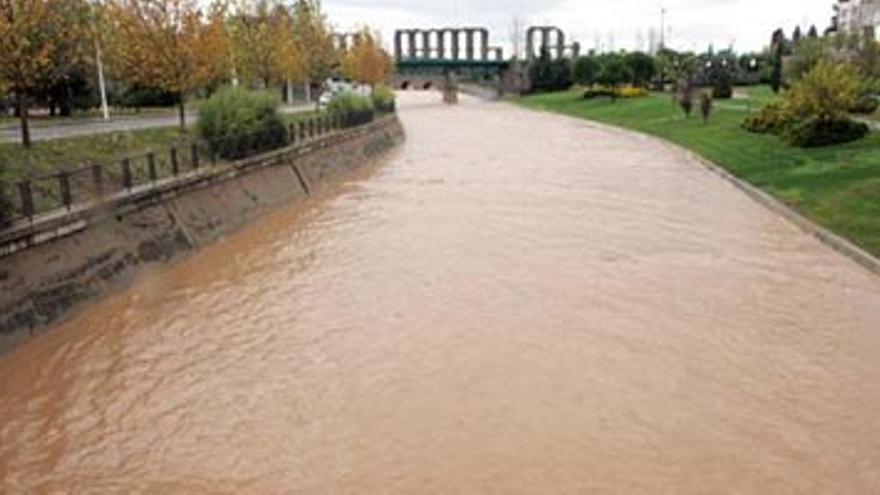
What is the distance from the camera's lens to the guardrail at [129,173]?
14.9 metres

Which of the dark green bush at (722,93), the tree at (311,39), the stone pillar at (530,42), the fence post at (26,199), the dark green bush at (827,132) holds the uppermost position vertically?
the stone pillar at (530,42)

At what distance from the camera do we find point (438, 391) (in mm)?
11312

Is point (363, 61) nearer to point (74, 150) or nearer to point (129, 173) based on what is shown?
point (74, 150)

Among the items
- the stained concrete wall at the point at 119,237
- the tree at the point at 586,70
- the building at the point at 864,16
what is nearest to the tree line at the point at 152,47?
the stained concrete wall at the point at 119,237

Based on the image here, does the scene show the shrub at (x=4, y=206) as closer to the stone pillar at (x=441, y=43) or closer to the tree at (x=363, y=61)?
the tree at (x=363, y=61)

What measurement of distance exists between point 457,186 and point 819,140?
42.7ft

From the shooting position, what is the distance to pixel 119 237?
55.1ft

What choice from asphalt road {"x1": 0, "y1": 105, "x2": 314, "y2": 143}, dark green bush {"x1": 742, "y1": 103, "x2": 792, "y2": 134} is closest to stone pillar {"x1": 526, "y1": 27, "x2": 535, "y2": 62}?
dark green bush {"x1": 742, "y1": 103, "x2": 792, "y2": 134}

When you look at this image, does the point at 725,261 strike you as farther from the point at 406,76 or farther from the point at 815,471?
the point at 406,76

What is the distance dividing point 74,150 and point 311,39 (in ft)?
110

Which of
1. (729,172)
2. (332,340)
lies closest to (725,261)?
(332,340)

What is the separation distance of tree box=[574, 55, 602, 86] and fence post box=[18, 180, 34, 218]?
78847 millimetres

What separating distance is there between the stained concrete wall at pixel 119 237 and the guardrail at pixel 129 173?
1.09 feet

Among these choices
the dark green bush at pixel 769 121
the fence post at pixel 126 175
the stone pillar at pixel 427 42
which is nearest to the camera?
the fence post at pixel 126 175
